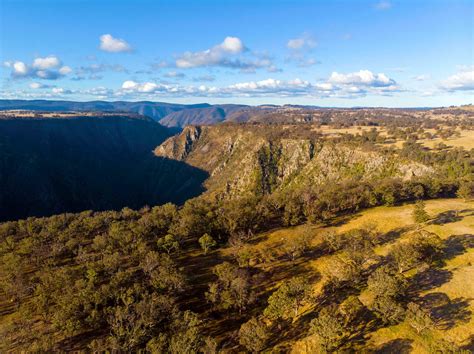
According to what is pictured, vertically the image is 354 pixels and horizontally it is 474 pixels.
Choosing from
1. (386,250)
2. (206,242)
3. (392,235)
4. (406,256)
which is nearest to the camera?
(406,256)

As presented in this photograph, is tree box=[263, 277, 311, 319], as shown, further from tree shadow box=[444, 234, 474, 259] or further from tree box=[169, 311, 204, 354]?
tree shadow box=[444, 234, 474, 259]

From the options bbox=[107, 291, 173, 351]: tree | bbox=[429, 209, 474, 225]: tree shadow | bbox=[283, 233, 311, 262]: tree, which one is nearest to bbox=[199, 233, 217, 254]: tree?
bbox=[283, 233, 311, 262]: tree

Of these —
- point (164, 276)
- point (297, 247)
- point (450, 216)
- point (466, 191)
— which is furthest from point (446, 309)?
point (466, 191)

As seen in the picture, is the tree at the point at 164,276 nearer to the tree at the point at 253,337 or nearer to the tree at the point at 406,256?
the tree at the point at 253,337

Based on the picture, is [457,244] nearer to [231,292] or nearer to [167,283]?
[231,292]

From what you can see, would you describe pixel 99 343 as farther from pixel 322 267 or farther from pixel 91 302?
pixel 322 267

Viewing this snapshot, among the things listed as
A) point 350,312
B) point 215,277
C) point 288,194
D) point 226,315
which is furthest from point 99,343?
point 288,194

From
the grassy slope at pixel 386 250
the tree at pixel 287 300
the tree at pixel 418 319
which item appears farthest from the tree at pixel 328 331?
the tree at pixel 418 319
